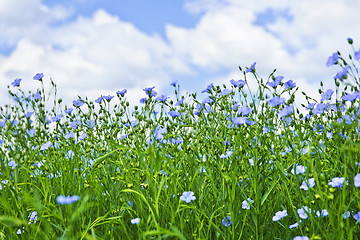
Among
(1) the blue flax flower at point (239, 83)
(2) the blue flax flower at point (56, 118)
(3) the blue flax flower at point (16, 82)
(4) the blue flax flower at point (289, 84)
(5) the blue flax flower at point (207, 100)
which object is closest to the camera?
(4) the blue flax flower at point (289, 84)

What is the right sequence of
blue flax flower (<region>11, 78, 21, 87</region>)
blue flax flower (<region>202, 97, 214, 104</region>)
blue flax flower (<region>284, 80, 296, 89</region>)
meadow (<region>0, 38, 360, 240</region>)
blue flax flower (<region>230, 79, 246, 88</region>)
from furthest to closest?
blue flax flower (<region>11, 78, 21, 87</region>)
blue flax flower (<region>202, 97, 214, 104</region>)
blue flax flower (<region>230, 79, 246, 88</region>)
blue flax flower (<region>284, 80, 296, 89</region>)
meadow (<region>0, 38, 360, 240</region>)

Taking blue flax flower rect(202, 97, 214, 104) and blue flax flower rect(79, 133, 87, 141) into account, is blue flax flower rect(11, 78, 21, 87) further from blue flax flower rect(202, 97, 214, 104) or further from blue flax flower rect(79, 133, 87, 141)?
blue flax flower rect(202, 97, 214, 104)

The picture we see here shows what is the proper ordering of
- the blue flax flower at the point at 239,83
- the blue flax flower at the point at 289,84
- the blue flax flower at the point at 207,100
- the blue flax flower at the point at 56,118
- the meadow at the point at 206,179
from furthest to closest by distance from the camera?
1. the blue flax flower at the point at 56,118
2. the blue flax flower at the point at 207,100
3. the blue flax flower at the point at 239,83
4. the blue flax flower at the point at 289,84
5. the meadow at the point at 206,179

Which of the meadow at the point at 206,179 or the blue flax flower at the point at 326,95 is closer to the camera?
the meadow at the point at 206,179

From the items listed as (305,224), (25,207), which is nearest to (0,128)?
(25,207)

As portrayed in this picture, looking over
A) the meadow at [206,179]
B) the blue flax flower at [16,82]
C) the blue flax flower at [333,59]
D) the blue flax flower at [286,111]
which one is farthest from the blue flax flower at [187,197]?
the blue flax flower at [16,82]

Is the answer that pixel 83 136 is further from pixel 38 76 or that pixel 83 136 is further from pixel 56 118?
pixel 38 76

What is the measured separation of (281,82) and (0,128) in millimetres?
2877

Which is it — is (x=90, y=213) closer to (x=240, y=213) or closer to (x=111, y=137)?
(x=240, y=213)

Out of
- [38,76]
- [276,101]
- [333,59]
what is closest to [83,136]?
[38,76]

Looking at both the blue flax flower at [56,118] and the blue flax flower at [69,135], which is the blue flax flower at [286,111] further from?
the blue flax flower at [56,118]

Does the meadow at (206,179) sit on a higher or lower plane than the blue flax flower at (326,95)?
lower

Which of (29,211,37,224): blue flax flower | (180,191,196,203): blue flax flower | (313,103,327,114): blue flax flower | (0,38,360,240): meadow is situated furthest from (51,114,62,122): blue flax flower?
(313,103,327,114): blue flax flower

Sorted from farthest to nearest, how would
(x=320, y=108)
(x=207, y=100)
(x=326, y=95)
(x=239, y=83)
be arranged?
(x=207, y=100) < (x=239, y=83) < (x=326, y=95) < (x=320, y=108)
